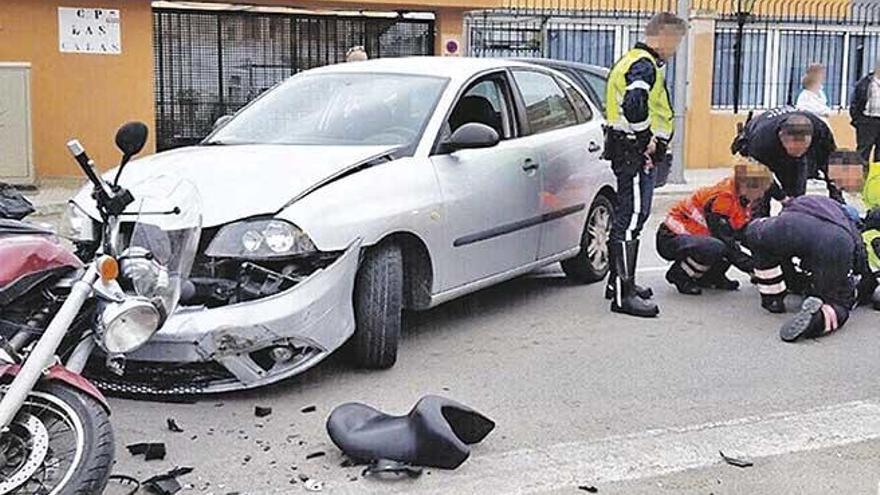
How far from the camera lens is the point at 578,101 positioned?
8.07 m

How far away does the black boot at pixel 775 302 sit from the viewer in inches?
288

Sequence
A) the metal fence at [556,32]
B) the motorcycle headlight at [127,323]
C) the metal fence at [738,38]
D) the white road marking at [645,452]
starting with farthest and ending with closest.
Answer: the metal fence at [738,38], the metal fence at [556,32], the white road marking at [645,452], the motorcycle headlight at [127,323]

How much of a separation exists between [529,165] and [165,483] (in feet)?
11.2

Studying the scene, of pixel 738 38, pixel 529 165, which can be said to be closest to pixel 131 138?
pixel 529 165

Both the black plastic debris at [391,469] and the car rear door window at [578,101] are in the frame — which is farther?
the car rear door window at [578,101]

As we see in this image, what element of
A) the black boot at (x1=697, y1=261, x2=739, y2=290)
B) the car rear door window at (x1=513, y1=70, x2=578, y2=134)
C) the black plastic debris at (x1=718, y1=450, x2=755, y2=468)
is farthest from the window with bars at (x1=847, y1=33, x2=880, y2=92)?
the black plastic debris at (x1=718, y1=450, x2=755, y2=468)

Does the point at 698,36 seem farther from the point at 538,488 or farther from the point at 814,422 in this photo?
the point at 538,488

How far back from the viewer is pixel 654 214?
41.8ft

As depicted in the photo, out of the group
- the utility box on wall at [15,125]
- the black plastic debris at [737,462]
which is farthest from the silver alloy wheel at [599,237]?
the utility box on wall at [15,125]

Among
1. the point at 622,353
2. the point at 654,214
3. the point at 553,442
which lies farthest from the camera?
the point at 654,214

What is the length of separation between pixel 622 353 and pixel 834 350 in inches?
47.5

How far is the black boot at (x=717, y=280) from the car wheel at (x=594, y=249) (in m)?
0.68

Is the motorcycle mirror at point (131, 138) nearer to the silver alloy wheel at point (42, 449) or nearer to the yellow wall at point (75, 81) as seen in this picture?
the silver alloy wheel at point (42, 449)

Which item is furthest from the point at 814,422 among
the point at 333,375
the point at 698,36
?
the point at 698,36
